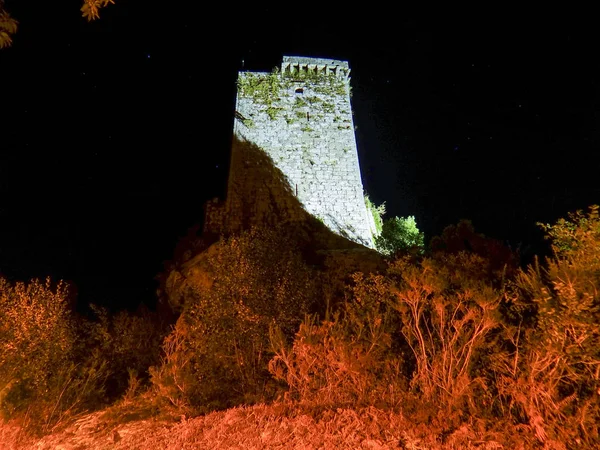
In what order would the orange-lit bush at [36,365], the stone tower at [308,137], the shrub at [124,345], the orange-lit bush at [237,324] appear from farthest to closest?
the stone tower at [308,137], the shrub at [124,345], the orange-lit bush at [237,324], the orange-lit bush at [36,365]

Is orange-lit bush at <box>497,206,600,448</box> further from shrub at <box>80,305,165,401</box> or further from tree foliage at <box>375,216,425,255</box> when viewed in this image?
tree foliage at <box>375,216,425,255</box>

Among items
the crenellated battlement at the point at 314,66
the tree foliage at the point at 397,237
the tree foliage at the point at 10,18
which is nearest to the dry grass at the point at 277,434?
the tree foliage at the point at 10,18

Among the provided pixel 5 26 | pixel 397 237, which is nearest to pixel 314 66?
pixel 397 237

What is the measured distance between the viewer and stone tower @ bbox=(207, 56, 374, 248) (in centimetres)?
1526

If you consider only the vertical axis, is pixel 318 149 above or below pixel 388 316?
above

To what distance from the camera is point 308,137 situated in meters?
16.4

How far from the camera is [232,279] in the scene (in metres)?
8.76

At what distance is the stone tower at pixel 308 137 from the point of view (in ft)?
50.1

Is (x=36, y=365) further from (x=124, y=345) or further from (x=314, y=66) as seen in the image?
(x=314, y=66)

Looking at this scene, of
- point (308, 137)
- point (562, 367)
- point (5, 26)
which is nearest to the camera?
point (5, 26)

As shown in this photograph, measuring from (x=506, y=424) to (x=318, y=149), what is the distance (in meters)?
13.1

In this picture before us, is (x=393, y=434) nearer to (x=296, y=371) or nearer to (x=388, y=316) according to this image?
(x=296, y=371)

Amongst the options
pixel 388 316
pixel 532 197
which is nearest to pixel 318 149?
pixel 388 316

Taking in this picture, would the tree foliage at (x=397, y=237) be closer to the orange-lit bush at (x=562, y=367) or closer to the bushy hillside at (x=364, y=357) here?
the bushy hillside at (x=364, y=357)
